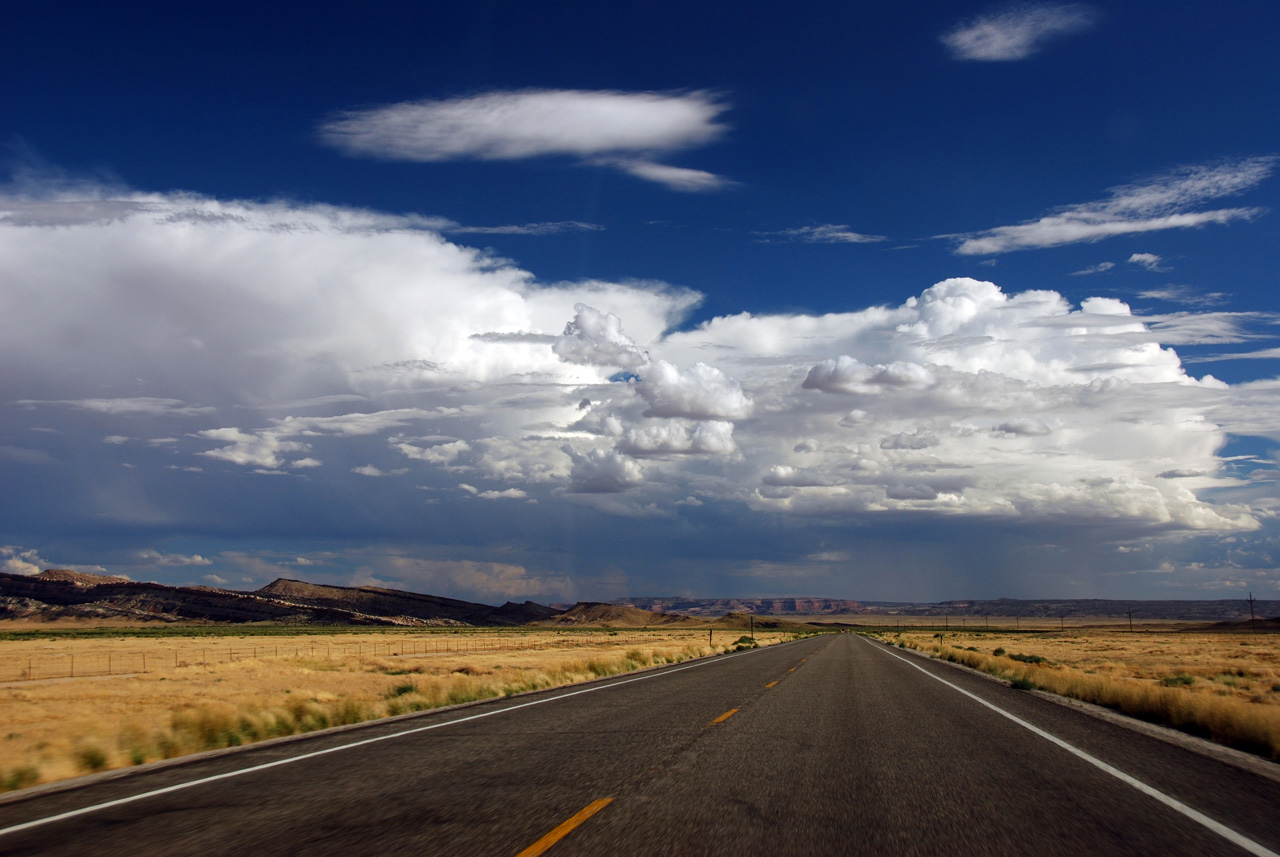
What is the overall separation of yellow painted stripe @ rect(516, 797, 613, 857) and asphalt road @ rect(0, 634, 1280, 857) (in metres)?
0.02

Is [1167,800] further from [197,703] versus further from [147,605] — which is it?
[147,605]

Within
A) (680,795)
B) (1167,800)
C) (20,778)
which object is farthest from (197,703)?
(1167,800)

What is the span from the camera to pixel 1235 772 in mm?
9508

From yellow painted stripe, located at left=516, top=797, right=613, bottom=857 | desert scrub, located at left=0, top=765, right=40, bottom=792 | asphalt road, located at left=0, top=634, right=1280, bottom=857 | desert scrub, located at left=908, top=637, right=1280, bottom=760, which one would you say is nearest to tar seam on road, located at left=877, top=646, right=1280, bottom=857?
asphalt road, located at left=0, top=634, right=1280, bottom=857

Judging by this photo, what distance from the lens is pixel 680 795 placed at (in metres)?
7.67

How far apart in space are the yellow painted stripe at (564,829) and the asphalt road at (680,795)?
22 mm

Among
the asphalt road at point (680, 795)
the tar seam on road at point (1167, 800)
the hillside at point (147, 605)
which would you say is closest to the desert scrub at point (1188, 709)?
the asphalt road at point (680, 795)

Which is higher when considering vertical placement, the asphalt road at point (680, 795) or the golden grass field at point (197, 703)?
the asphalt road at point (680, 795)

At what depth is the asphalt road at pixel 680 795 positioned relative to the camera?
617cm

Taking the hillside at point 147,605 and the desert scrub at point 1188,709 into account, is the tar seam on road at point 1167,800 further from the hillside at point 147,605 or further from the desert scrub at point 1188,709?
the hillside at point 147,605

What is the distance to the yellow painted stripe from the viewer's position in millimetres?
5766

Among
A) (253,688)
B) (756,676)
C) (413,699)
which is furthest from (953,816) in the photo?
(253,688)

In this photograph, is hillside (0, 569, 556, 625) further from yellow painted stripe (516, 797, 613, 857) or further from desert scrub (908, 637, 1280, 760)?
yellow painted stripe (516, 797, 613, 857)

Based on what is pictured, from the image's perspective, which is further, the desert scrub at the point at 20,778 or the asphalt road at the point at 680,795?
the desert scrub at the point at 20,778
